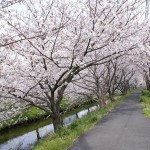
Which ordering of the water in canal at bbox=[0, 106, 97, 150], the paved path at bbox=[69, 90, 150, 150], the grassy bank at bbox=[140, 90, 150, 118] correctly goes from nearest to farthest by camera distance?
the paved path at bbox=[69, 90, 150, 150], the water in canal at bbox=[0, 106, 97, 150], the grassy bank at bbox=[140, 90, 150, 118]

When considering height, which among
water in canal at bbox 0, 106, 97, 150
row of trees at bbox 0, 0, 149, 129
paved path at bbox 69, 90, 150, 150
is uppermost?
row of trees at bbox 0, 0, 149, 129

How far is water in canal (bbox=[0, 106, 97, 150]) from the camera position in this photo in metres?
16.4

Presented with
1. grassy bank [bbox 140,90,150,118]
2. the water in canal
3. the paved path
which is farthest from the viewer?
grassy bank [bbox 140,90,150,118]

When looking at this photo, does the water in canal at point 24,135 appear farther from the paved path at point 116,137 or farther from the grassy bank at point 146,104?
the grassy bank at point 146,104

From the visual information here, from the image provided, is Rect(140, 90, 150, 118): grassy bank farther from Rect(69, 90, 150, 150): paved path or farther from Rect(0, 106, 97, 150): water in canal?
Rect(0, 106, 97, 150): water in canal

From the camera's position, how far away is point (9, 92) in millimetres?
12938

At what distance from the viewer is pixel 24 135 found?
19.2 metres

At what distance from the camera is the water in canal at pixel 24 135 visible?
53.7 feet

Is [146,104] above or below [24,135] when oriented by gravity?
above

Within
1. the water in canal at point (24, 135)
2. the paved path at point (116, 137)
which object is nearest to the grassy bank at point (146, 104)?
the paved path at point (116, 137)

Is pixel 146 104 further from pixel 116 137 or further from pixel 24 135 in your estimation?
pixel 116 137

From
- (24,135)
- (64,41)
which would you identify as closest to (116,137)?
(64,41)

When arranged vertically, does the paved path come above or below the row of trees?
below

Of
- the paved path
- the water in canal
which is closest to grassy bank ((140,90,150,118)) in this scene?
the paved path
